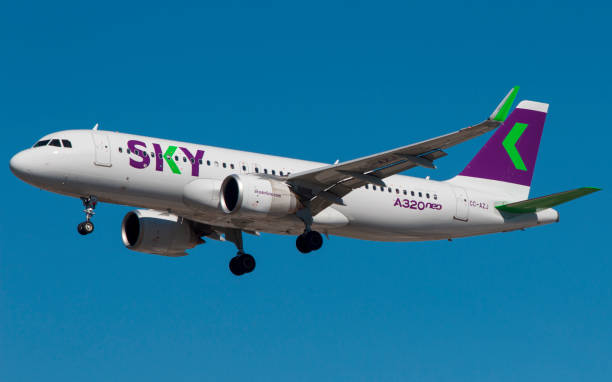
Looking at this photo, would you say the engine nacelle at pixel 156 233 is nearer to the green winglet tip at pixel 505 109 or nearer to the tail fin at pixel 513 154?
the tail fin at pixel 513 154

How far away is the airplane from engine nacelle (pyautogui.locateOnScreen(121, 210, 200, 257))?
0.04 metres

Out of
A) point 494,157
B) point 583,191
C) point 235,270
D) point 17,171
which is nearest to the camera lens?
point 17,171

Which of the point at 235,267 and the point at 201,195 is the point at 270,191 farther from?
the point at 235,267

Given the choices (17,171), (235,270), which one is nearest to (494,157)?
(235,270)

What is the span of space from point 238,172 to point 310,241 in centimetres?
387

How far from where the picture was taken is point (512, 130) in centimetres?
4791

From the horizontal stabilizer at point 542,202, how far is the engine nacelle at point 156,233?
13679 mm

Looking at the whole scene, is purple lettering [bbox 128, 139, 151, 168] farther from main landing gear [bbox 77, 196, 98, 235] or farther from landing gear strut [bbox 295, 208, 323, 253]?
landing gear strut [bbox 295, 208, 323, 253]

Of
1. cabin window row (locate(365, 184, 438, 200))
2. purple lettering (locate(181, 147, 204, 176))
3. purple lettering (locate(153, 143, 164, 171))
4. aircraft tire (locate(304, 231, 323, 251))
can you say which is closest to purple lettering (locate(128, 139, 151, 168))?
purple lettering (locate(153, 143, 164, 171))

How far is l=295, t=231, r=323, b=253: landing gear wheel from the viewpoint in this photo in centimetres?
4012

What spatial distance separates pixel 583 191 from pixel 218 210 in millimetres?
14278

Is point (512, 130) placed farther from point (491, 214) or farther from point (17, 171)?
point (17, 171)

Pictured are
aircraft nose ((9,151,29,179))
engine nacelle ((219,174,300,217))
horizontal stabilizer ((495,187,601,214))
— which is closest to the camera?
aircraft nose ((9,151,29,179))

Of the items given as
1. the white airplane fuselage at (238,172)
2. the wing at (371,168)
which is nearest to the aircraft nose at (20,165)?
the white airplane fuselage at (238,172)
